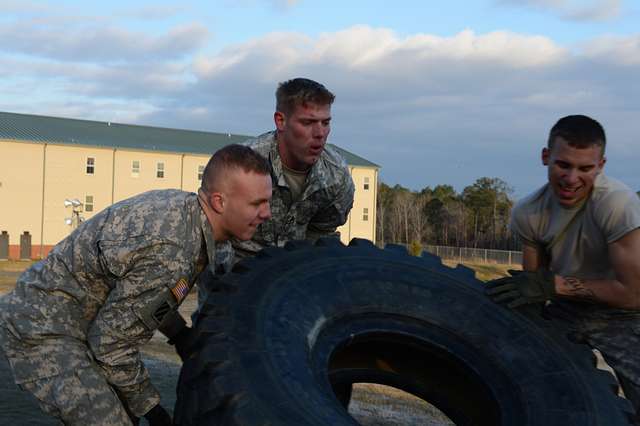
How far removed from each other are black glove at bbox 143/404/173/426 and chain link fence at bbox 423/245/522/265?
38772 millimetres

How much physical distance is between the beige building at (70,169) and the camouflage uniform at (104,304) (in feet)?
129

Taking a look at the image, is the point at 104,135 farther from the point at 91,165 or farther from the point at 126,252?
the point at 126,252

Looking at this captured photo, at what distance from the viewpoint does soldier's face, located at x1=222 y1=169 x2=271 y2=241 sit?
10.8 ft

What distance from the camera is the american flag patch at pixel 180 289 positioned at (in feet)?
10.4

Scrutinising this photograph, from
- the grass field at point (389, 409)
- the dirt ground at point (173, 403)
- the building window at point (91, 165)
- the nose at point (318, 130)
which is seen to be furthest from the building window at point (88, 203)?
the nose at point (318, 130)

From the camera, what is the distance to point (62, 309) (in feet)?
10.7

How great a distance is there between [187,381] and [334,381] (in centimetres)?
127

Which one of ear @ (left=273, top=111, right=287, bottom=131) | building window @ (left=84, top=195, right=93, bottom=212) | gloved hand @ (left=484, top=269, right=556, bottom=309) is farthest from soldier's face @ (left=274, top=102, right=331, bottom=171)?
building window @ (left=84, top=195, right=93, bottom=212)

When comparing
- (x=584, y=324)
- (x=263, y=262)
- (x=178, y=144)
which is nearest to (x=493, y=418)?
(x=584, y=324)

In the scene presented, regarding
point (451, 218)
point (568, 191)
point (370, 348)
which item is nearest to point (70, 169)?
point (451, 218)

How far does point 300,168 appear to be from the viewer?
469cm

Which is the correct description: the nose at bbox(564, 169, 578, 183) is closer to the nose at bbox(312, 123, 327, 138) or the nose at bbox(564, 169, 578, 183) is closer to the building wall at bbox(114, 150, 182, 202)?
the nose at bbox(312, 123, 327, 138)

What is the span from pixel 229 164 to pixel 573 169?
166 centimetres

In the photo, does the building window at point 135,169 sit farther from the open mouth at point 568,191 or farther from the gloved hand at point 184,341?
the open mouth at point 568,191
